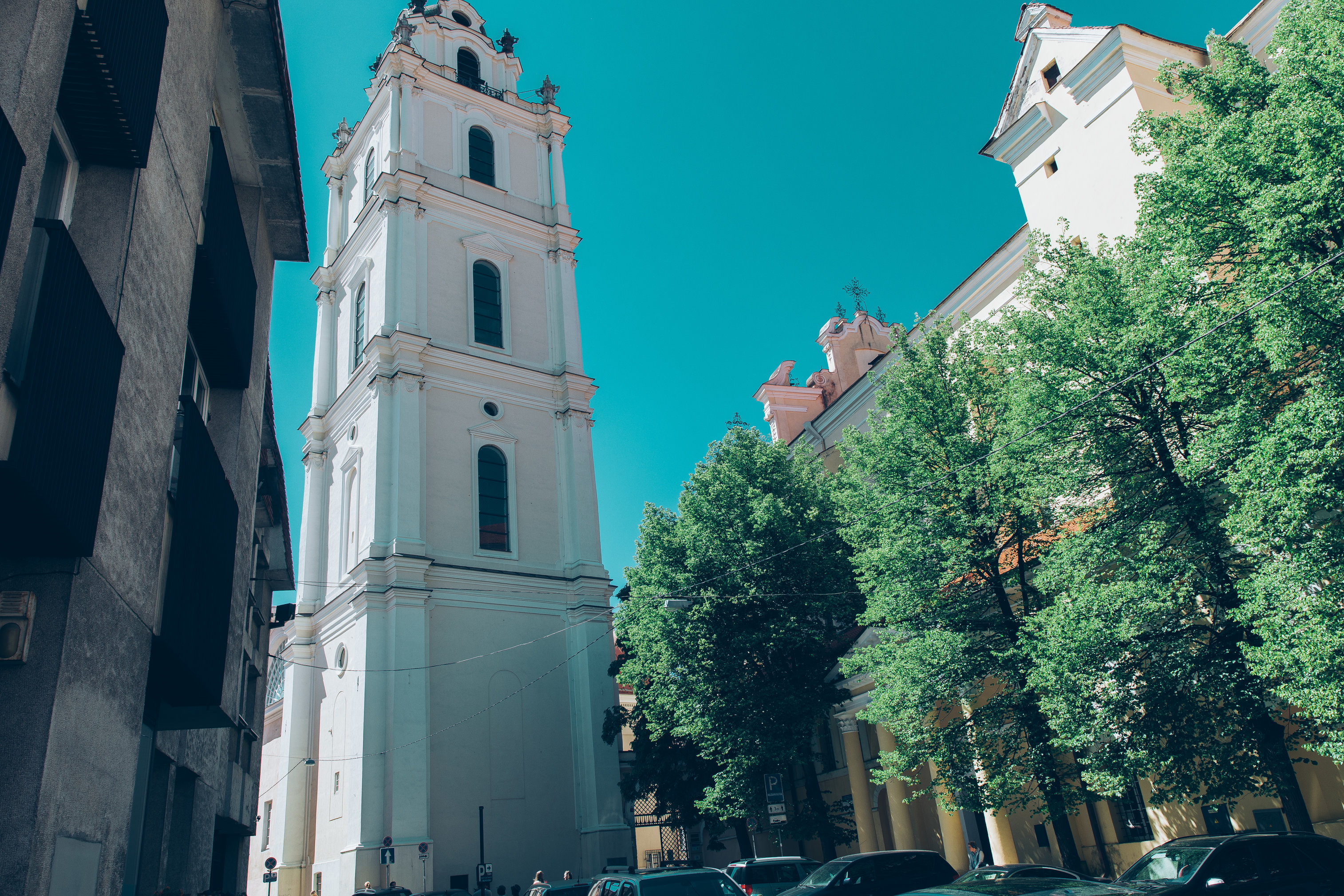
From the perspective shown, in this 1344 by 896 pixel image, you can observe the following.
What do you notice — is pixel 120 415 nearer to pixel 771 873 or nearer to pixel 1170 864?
pixel 1170 864

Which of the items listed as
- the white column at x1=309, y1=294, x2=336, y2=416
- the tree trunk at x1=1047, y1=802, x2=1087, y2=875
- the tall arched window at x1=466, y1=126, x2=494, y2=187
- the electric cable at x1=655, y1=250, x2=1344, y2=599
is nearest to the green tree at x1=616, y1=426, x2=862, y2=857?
the electric cable at x1=655, y1=250, x2=1344, y2=599

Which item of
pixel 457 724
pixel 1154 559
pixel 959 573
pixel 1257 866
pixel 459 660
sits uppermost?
pixel 459 660

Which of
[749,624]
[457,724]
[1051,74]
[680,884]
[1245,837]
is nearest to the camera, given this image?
[1245,837]

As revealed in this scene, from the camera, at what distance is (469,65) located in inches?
1861

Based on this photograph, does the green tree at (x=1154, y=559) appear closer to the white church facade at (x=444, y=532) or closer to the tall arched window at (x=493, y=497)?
the white church facade at (x=444, y=532)

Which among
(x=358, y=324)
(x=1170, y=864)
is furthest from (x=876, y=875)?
(x=358, y=324)

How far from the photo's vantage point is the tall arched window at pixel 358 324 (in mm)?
39750

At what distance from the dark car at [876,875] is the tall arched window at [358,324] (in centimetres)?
3077

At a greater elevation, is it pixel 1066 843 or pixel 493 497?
pixel 493 497

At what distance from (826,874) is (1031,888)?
851 centimetres

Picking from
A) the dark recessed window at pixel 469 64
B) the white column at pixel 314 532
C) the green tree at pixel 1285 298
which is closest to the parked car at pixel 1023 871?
the green tree at pixel 1285 298

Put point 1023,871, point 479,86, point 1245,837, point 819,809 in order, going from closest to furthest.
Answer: point 1245,837
point 1023,871
point 819,809
point 479,86

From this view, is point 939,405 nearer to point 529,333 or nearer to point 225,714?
point 225,714

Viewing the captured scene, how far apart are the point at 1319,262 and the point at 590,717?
2745cm
